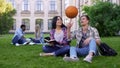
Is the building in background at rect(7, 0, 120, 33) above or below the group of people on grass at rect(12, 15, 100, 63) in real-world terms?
below

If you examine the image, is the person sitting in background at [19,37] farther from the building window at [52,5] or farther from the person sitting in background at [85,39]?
the building window at [52,5]

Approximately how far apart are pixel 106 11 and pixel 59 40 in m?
21.0

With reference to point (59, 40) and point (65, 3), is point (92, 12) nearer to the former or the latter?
point (59, 40)

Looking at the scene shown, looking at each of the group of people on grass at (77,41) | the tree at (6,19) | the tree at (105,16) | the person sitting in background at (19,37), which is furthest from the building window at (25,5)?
the group of people on grass at (77,41)

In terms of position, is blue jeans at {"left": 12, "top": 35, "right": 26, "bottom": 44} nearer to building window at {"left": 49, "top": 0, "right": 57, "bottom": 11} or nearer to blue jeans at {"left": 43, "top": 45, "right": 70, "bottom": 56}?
blue jeans at {"left": 43, "top": 45, "right": 70, "bottom": 56}

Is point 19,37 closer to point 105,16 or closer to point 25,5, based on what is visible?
point 105,16

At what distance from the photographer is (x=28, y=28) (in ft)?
199

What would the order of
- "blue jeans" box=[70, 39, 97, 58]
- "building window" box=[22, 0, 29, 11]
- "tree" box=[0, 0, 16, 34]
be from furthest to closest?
"building window" box=[22, 0, 29, 11] → "tree" box=[0, 0, 16, 34] → "blue jeans" box=[70, 39, 97, 58]

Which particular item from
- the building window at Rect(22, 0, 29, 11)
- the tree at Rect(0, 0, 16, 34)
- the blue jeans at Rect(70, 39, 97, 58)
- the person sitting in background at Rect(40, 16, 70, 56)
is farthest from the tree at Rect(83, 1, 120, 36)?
the building window at Rect(22, 0, 29, 11)

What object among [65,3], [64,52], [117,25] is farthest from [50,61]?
[65,3]

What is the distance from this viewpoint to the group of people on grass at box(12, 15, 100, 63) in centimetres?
916

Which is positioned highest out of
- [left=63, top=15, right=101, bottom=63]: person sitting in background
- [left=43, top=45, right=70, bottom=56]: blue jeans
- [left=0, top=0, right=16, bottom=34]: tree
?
[left=63, top=15, right=101, bottom=63]: person sitting in background

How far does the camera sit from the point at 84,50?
31.4 ft

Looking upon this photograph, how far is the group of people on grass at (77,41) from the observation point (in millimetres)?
9156
